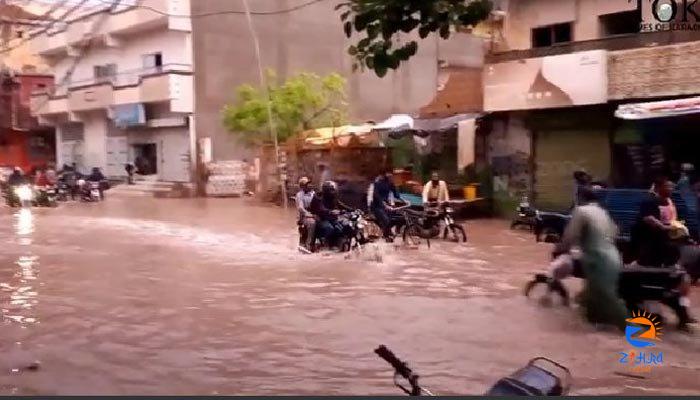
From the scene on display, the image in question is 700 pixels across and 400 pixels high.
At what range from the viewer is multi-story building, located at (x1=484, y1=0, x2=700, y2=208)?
52.9 feet

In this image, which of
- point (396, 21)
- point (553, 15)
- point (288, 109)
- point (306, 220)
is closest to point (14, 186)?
point (288, 109)

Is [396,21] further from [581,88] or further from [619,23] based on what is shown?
[619,23]

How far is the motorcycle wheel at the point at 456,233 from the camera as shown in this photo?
15.8 meters

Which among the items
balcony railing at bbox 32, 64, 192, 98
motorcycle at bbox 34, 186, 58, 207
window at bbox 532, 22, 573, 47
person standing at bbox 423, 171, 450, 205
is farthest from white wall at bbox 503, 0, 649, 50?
motorcycle at bbox 34, 186, 58, 207

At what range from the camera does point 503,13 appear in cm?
2031

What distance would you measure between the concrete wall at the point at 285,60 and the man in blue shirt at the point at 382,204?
17.6m

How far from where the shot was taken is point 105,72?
38.8 meters

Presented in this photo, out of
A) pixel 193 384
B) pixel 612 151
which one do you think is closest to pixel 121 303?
pixel 193 384

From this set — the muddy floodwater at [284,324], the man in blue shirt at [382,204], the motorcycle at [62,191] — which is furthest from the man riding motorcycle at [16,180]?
the man in blue shirt at [382,204]

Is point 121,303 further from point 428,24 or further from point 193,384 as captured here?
point 428,24

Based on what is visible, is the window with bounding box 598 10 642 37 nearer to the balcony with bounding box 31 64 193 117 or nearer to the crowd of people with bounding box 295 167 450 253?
the crowd of people with bounding box 295 167 450 253

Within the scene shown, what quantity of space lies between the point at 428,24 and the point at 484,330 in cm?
409

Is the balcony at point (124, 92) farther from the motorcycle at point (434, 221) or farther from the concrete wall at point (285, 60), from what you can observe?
the motorcycle at point (434, 221)

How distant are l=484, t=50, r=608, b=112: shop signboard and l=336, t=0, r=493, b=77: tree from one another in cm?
1289
